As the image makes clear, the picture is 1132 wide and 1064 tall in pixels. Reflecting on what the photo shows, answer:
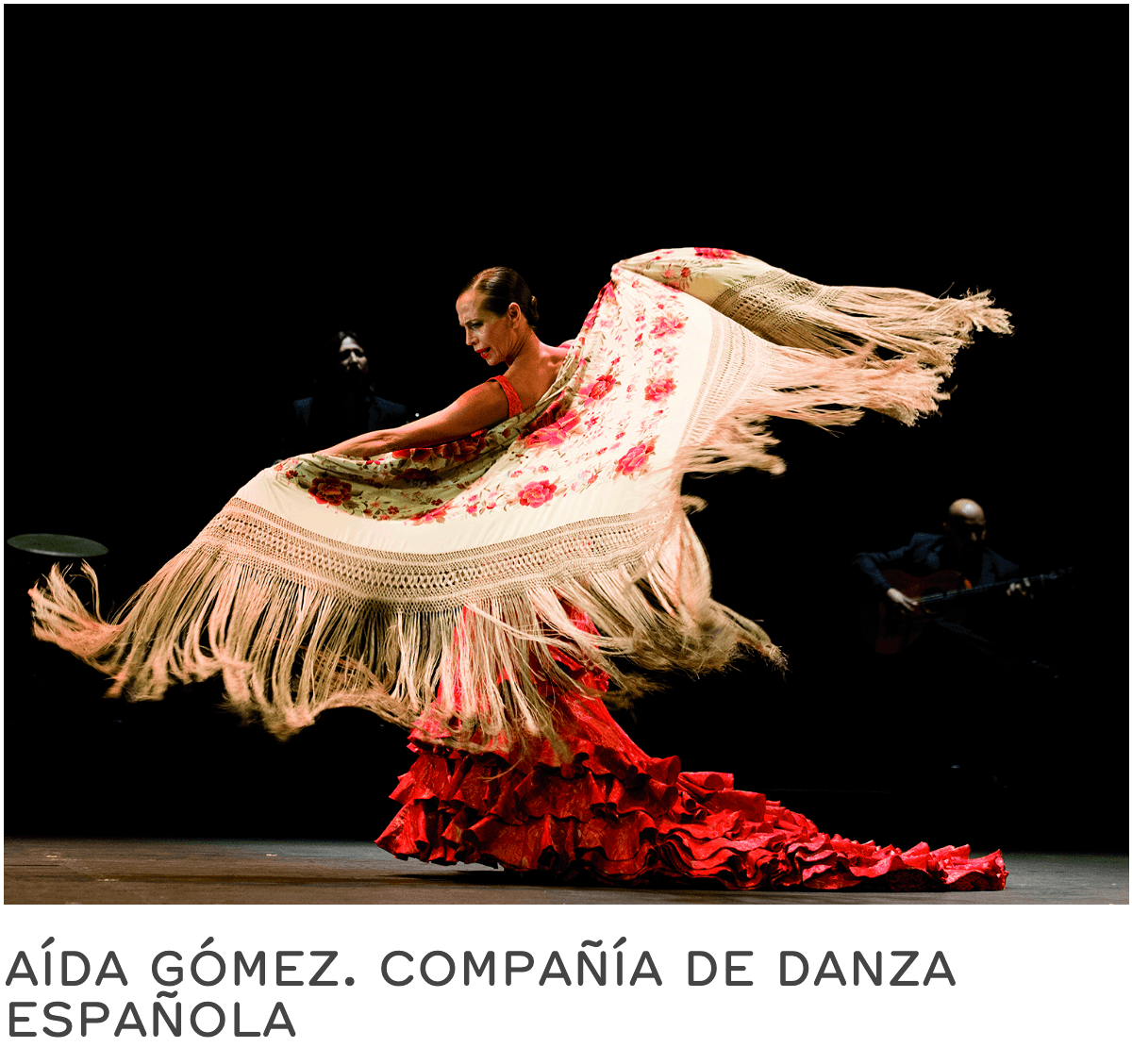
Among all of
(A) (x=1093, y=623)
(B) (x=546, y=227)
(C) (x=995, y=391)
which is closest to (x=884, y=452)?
(C) (x=995, y=391)

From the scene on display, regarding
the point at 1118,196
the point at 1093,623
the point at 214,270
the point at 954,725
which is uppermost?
the point at 1118,196

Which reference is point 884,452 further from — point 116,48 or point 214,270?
point 116,48

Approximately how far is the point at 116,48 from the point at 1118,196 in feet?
8.81

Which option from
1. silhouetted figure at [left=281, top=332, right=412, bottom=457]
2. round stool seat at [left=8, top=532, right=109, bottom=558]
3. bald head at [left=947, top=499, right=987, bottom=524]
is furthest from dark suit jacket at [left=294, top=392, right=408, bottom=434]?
bald head at [left=947, top=499, right=987, bottom=524]

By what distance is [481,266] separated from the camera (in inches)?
131

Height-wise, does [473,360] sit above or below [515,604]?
above

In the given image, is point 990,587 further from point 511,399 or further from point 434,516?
point 434,516

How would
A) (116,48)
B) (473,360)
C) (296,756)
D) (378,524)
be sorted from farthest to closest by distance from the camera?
1. (296,756)
2. (473,360)
3. (116,48)
4. (378,524)

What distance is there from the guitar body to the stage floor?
71 centimetres

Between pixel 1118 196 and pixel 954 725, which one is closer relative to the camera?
pixel 1118 196

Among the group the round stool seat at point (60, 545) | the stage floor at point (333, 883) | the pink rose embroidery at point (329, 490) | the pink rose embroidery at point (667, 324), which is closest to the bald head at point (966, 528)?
the stage floor at point (333, 883)

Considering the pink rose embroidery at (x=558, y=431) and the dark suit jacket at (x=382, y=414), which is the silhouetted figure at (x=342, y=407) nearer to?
the dark suit jacket at (x=382, y=414)

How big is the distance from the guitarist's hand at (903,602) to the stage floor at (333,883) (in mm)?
748

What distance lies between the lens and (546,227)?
3.31m
